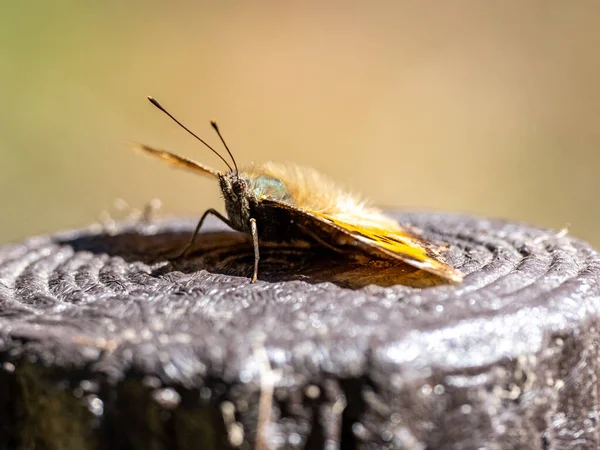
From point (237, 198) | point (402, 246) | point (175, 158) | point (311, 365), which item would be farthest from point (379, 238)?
point (175, 158)

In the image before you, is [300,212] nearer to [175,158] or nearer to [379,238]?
[379,238]

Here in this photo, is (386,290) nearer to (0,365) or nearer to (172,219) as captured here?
(0,365)

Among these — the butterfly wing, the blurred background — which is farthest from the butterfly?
the blurred background

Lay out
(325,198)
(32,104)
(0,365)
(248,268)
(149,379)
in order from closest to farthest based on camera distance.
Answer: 1. (149,379)
2. (0,365)
3. (248,268)
4. (325,198)
5. (32,104)

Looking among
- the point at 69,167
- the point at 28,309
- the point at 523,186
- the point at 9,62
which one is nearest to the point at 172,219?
the point at 28,309

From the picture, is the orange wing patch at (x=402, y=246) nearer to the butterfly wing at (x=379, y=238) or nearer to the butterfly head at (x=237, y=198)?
the butterfly wing at (x=379, y=238)

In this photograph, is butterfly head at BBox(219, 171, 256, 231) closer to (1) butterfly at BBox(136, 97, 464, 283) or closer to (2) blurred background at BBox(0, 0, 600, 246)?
(1) butterfly at BBox(136, 97, 464, 283)
